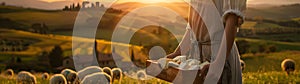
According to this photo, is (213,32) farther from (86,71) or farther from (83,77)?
(86,71)

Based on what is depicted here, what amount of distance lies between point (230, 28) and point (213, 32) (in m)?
0.32

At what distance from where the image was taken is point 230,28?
3.40 m

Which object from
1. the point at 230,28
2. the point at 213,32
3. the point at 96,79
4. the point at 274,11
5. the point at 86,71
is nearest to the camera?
the point at 230,28

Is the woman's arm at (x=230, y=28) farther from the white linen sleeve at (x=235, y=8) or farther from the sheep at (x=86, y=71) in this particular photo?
the sheep at (x=86, y=71)

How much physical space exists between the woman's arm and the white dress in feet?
0.12

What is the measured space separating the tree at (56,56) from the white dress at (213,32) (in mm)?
22604

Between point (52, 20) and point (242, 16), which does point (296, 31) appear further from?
point (242, 16)

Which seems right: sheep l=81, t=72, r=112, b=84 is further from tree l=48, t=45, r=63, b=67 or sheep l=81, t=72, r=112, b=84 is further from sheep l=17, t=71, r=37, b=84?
tree l=48, t=45, r=63, b=67

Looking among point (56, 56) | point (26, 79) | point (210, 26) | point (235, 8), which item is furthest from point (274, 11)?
point (235, 8)

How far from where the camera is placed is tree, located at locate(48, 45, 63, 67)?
86.3ft

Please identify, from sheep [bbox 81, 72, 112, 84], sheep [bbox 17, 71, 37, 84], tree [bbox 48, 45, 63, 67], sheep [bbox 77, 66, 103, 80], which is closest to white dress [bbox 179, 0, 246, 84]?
sheep [bbox 81, 72, 112, 84]

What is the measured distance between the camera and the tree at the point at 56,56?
26297 mm

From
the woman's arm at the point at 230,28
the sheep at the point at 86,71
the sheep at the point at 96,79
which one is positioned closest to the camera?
the woman's arm at the point at 230,28

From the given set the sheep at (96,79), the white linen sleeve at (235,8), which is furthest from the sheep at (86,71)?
the white linen sleeve at (235,8)
